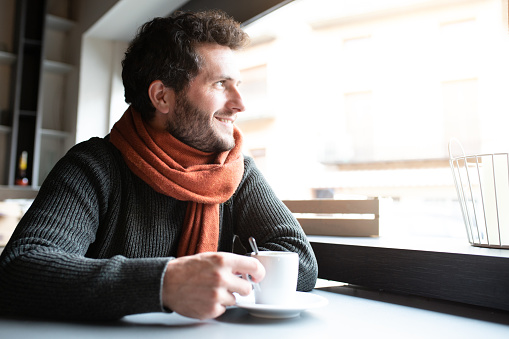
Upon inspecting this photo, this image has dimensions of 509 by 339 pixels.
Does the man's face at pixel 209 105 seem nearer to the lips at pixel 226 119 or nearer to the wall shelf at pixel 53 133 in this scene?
the lips at pixel 226 119

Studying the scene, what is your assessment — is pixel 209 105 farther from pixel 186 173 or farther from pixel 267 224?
pixel 267 224

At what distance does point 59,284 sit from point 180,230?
454mm

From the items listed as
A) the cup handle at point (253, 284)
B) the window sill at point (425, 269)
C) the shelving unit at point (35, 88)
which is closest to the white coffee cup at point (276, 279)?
the cup handle at point (253, 284)

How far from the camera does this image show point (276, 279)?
0.79m

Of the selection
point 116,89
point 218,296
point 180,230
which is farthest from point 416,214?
point 116,89

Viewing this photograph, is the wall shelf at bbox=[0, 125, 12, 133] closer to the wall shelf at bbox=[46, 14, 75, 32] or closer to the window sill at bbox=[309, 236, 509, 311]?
the wall shelf at bbox=[46, 14, 75, 32]

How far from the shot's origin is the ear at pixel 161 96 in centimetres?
134

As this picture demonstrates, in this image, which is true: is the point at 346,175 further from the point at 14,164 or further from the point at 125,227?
the point at 14,164

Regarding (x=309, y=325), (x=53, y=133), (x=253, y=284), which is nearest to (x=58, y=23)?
(x=53, y=133)

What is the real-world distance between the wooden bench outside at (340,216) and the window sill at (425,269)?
0.65 feet

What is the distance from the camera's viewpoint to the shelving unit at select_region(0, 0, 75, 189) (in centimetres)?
341

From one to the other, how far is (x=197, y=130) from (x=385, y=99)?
777mm

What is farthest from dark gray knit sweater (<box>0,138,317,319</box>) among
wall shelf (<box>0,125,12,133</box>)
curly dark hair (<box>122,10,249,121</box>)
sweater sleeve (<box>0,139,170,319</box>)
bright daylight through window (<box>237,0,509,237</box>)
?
wall shelf (<box>0,125,12,133</box>)

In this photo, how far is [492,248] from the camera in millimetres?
1060
